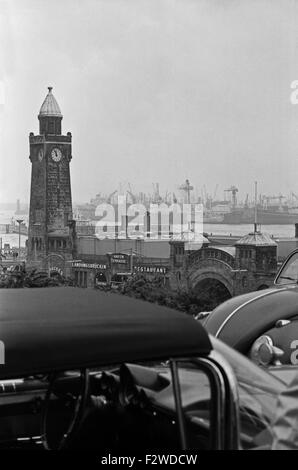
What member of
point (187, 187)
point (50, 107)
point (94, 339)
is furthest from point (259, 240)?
point (94, 339)

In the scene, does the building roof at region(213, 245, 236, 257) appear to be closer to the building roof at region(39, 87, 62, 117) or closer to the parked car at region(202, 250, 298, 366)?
the building roof at region(39, 87, 62, 117)

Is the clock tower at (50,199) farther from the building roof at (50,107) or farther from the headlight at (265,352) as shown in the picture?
the headlight at (265,352)

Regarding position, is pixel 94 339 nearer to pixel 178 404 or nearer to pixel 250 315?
pixel 178 404

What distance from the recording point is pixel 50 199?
28.4 m

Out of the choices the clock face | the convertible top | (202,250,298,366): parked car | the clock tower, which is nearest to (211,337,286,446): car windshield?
the convertible top

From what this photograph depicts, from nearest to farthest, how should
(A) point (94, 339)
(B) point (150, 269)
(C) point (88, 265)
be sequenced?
(A) point (94, 339) → (B) point (150, 269) → (C) point (88, 265)

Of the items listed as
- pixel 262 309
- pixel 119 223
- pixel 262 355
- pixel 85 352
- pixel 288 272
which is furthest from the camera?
pixel 119 223

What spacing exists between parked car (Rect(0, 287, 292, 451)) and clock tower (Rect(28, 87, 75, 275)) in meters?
25.0

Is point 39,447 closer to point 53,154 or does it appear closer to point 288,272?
point 288,272

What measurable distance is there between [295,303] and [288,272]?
2.39 feet

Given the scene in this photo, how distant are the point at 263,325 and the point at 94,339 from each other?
2499 mm
